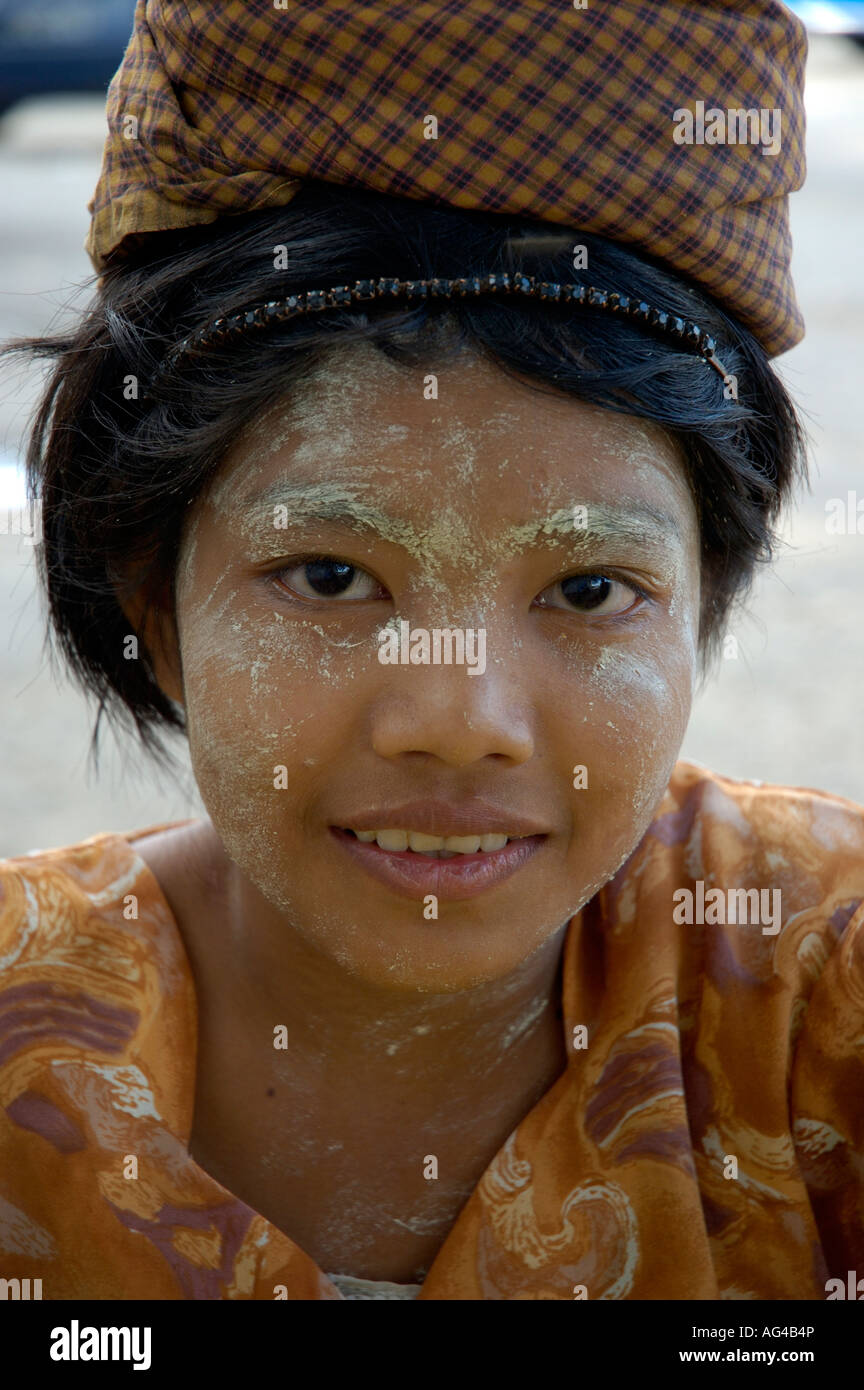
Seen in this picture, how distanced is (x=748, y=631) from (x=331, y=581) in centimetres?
373

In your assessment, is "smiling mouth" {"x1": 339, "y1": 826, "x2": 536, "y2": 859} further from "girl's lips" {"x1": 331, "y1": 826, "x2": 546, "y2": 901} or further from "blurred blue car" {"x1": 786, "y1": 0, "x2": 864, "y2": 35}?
"blurred blue car" {"x1": 786, "y1": 0, "x2": 864, "y2": 35}

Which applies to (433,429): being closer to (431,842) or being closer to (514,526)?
(514,526)

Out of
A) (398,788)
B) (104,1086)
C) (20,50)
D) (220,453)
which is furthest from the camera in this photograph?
(20,50)

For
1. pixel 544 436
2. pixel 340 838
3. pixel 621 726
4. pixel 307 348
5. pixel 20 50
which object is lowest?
pixel 340 838

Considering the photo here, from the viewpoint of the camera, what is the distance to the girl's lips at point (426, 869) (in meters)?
1.65

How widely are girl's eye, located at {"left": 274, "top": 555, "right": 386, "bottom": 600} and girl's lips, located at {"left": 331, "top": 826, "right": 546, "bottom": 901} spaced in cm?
27

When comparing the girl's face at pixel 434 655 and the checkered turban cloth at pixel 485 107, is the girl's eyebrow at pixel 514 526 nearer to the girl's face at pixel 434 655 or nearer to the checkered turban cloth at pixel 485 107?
the girl's face at pixel 434 655

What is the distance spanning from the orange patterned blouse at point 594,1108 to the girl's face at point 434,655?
0.95ft

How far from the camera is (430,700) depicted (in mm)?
1536

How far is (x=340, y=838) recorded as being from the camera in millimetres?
1671

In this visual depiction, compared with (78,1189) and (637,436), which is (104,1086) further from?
(637,436)

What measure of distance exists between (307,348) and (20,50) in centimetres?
1132

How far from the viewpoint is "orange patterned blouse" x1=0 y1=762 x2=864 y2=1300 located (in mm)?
1795
